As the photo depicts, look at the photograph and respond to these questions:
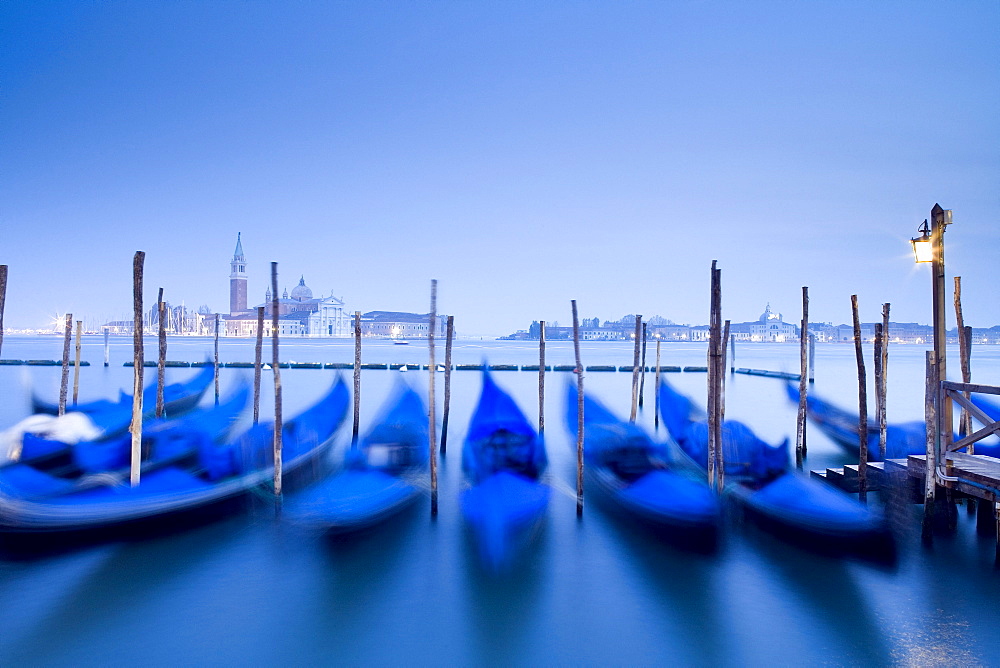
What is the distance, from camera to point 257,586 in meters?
4.67

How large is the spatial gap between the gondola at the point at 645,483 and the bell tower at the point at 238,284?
10478cm

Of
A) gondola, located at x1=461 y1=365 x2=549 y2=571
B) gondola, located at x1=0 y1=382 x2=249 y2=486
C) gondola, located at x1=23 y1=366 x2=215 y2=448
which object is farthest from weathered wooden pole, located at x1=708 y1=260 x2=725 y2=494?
gondola, located at x1=23 y1=366 x2=215 y2=448

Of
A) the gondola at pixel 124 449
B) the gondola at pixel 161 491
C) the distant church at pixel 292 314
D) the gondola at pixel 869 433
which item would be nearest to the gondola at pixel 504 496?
the gondola at pixel 161 491

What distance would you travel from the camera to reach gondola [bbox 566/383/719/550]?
16.0ft

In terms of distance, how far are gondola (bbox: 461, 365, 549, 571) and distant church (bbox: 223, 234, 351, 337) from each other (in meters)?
87.9

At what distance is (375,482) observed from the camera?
5.37m

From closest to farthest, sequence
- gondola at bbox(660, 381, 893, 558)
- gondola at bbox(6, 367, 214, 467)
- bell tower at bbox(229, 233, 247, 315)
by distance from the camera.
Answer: gondola at bbox(660, 381, 893, 558)
gondola at bbox(6, 367, 214, 467)
bell tower at bbox(229, 233, 247, 315)

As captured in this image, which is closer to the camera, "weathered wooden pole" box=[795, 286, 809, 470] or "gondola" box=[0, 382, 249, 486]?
"gondola" box=[0, 382, 249, 486]

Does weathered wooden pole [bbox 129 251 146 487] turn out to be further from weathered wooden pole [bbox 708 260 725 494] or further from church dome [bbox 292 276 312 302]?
church dome [bbox 292 276 312 302]

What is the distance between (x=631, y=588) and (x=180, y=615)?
3251 mm

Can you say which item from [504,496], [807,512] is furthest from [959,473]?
[504,496]

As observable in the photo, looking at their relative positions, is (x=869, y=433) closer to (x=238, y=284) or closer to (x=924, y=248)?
(x=924, y=248)

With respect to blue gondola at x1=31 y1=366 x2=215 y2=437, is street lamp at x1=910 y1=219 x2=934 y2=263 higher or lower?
higher

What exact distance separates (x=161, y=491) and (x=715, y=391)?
509 centimetres
